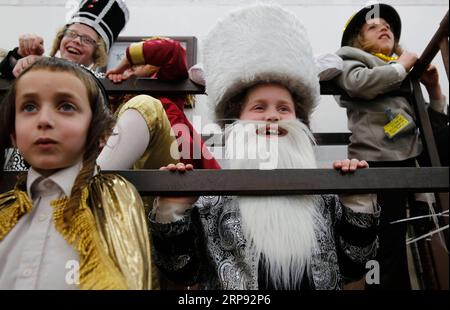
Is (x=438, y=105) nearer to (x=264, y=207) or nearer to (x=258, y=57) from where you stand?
(x=258, y=57)

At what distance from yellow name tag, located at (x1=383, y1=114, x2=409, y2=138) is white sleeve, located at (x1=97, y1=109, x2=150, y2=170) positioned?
0.74m

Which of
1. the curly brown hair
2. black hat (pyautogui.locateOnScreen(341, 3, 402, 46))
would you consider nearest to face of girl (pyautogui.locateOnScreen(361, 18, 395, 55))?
black hat (pyautogui.locateOnScreen(341, 3, 402, 46))

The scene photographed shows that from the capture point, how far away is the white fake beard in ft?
2.99

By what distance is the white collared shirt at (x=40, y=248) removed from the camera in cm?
72

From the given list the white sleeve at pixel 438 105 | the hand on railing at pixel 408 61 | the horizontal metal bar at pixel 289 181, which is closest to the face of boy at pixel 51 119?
the horizontal metal bar at pixel 289 181

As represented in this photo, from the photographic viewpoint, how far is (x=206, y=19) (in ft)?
7.06

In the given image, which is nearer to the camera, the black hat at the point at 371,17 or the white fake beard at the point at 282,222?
the white fake beard at the point at 282,222

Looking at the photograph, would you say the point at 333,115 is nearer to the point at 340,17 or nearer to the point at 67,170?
the point at 340,17

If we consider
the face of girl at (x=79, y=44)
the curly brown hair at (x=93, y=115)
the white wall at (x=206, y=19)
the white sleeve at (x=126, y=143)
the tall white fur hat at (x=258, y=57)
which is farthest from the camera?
the white wall at (x=206, y=19)

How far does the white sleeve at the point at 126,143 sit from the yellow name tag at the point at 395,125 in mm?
735

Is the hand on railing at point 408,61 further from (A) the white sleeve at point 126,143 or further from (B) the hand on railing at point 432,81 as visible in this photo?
(A) the white sleeve at point 126,143

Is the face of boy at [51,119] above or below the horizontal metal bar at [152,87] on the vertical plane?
below

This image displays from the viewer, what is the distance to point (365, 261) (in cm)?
100

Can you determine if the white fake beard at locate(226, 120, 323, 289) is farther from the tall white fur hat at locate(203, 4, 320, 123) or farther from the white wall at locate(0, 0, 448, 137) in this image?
the white wall at locate(0, 0, 448, 137)
